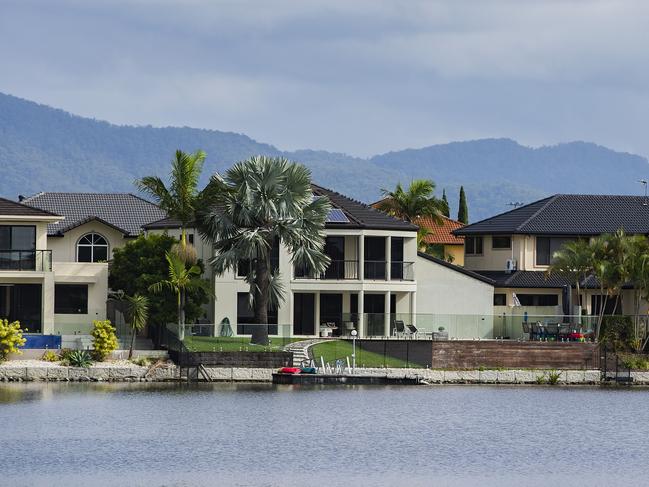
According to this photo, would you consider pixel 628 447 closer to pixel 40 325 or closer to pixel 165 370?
pixel 165 370

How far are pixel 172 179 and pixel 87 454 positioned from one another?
27.5 metres

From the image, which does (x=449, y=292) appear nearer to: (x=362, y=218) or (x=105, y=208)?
(x=362, y=218)

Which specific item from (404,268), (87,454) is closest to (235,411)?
(87,454)

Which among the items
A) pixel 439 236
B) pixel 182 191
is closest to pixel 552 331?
pixel 182 191

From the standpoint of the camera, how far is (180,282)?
69938 millimetres

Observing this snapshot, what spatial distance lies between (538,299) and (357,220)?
12341mm

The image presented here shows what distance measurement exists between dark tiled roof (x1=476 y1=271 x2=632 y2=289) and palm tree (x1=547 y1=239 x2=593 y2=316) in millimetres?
3278

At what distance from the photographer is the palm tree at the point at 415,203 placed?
311 ft

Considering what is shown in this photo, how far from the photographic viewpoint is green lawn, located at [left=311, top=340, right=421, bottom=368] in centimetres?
6925

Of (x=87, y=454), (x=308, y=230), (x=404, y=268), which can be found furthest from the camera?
(x=404, y=268)

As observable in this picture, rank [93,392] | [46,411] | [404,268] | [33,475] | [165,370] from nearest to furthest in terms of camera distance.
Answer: [33,475] < [46,411] < [93,392] < [165,370] < [404,268]

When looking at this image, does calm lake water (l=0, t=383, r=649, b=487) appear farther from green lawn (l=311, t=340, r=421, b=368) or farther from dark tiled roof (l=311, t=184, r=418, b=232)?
dark tiled roof (l=311, t=184, r=418, b=232)

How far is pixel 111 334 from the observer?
66.9 metres

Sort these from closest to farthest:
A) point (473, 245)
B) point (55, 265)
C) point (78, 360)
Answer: point (78, 360) → point (55, 265) → point (473, 245)
